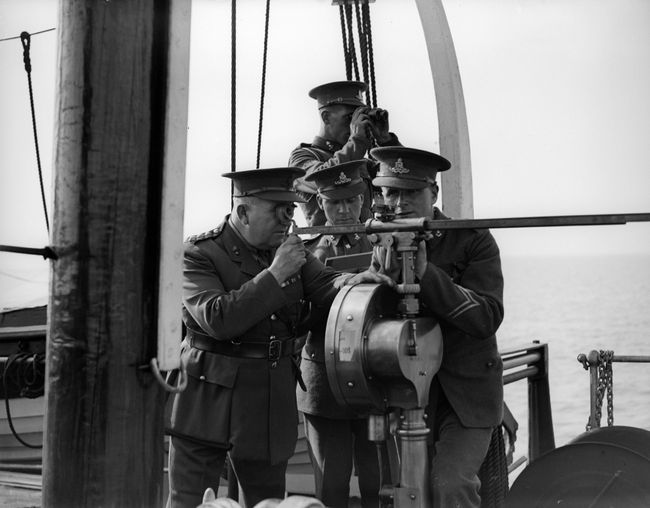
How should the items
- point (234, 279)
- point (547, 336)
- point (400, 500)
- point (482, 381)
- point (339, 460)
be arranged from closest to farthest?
point (400, 500)
point (482, 381)
point (234, 279)
point (339, 460)
point (547, 336)

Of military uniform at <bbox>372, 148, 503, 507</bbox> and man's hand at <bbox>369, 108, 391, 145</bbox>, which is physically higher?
man's hand at <bbox>369, 108, 391, 145</bbox>

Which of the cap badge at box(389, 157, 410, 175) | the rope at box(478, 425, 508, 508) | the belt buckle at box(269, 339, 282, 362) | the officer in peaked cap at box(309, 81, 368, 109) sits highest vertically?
the officer in peaked cap at box(309, 81, 368, 109)

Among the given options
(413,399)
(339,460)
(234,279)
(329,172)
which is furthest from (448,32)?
(413,399)

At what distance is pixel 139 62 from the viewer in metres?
2.08

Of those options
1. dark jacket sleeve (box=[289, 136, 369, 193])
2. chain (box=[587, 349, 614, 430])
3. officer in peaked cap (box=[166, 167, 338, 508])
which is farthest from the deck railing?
officer in peaked cap (box=[166, 167, 338, 508])

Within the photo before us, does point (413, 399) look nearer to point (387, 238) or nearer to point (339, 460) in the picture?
point (387, 238)

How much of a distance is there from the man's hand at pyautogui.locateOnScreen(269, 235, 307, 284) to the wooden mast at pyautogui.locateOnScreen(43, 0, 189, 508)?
1.19m

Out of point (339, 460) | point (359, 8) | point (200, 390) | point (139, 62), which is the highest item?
point (359, 8)

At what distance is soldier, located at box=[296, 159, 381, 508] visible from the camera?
3.83 metres

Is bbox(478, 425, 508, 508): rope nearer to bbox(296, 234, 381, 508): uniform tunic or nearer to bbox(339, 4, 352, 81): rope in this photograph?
bbox(296, 234, 381, 508): uniform tunic

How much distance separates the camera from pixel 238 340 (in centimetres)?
346

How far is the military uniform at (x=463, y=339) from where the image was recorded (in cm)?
308

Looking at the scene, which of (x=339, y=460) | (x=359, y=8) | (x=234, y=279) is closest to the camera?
(x=234, y=279)

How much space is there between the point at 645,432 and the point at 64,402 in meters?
2.18
